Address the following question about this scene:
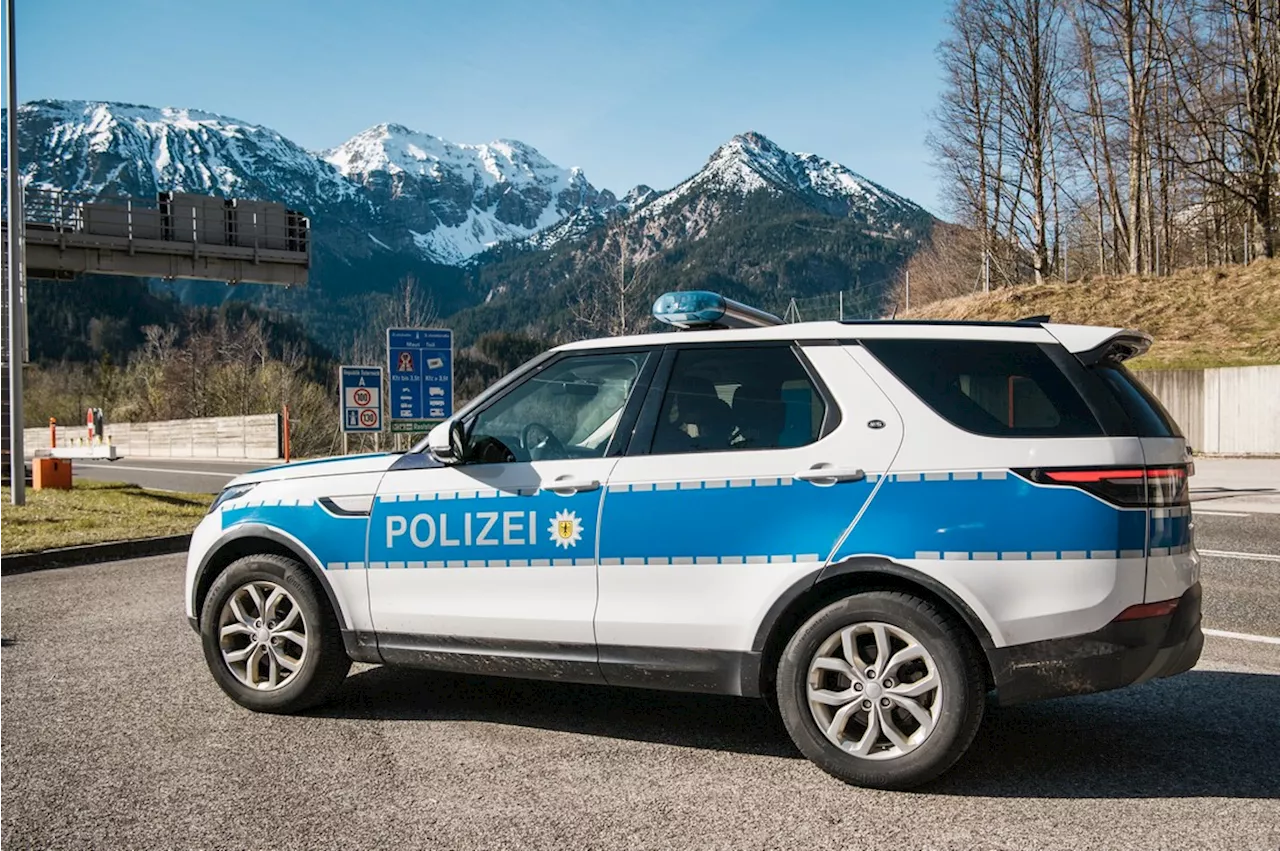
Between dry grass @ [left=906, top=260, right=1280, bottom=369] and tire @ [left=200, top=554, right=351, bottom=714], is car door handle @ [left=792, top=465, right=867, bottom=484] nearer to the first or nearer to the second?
tire @ [left=200, top=554, right=351, bottom=714]

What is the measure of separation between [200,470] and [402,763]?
97.4ft

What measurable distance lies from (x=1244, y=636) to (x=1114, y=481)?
11.8 ft

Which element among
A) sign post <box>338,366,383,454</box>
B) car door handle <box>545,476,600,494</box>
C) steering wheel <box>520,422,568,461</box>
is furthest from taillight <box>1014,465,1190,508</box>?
sign post <box>338,366,383,454</box>

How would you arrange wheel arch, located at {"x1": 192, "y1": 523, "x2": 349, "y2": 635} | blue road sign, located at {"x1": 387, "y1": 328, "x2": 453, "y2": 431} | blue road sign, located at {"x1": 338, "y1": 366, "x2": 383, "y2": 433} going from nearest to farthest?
wheel arch, located at {"x1": 192, "y1": 523, "x2": 349, "y2": 635} < blue road sign, located at {"x1": 387, "y1": 328, "x2": 453, "y2": 431} < blue road sign, located at {"x1": 338, "y1": 366, "x2": 383, "y2": 433}

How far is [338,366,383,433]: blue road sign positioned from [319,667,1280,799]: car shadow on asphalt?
461 inches

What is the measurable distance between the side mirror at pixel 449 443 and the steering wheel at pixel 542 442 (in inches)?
10.9

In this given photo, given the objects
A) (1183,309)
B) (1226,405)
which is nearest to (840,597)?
(1226,405)

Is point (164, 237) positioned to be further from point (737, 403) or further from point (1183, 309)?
point (737, 403)

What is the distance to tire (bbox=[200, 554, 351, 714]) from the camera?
5.22m

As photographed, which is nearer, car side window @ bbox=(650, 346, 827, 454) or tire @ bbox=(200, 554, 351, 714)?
car side window @ bbox=(650, 346, 827, 454)

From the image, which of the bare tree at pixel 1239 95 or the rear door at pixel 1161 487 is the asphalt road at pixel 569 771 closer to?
the rear door at pixel 1161 487

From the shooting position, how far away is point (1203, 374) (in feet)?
80.2

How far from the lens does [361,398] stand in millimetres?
17781

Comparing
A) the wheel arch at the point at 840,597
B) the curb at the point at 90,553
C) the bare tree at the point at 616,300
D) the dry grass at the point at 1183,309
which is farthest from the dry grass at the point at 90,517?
the dry grass at the point at 1183,309
